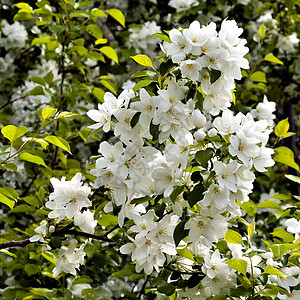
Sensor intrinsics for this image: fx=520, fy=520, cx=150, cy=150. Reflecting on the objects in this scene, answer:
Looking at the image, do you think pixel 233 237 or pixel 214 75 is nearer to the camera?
pixel 214 75

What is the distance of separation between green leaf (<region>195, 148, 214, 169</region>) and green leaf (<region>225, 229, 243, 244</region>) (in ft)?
0.99

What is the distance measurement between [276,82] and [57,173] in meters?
2.54

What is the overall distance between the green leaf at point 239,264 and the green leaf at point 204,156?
34 cm

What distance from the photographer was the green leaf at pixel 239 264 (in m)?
1.61

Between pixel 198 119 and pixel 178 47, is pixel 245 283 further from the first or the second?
pixel 178 47

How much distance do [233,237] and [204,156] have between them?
1.09 feet

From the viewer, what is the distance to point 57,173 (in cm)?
258

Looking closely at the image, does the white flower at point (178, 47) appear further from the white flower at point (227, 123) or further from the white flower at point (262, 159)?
the white flower at point (262, 159)

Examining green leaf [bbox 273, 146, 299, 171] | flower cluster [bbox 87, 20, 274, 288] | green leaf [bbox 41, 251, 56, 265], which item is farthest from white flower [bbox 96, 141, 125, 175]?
green leaf [bbox 273, 146, 299, 171]

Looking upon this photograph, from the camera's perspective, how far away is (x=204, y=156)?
149 centimetres

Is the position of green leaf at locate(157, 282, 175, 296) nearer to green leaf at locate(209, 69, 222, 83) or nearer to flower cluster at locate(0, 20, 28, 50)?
green leaf at locate(209, 69, 222, 83)

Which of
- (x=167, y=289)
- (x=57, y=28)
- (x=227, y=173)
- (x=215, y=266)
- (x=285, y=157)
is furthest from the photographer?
(x=57, y=28)

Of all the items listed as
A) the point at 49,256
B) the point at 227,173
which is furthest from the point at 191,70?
the point at 49,256

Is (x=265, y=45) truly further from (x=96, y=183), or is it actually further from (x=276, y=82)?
(x=96, y=183)
